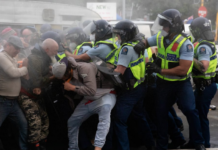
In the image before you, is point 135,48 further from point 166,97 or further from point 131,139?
point 131,139

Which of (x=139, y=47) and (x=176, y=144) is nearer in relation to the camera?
(x=139, y=47)

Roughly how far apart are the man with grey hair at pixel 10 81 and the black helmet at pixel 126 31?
1179 millimetres

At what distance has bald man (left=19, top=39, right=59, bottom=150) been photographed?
11.7 ft

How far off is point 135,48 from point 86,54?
0.78m

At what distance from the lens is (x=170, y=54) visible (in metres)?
3.52

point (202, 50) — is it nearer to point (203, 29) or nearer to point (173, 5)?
point (203, 29)

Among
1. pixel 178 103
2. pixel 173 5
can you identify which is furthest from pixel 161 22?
pixel 173 5

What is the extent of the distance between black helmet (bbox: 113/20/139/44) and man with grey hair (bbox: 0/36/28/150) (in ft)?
3.87

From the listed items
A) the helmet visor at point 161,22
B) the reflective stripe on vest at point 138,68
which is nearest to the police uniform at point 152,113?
the reflective stripe on vest at point 138,68

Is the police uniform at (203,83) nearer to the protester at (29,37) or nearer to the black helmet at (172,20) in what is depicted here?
the black helmet at (172,20)

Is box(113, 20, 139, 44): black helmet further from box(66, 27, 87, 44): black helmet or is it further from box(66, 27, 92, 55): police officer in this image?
box(66, 27, 87, 44): black helmet

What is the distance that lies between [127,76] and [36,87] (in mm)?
1089

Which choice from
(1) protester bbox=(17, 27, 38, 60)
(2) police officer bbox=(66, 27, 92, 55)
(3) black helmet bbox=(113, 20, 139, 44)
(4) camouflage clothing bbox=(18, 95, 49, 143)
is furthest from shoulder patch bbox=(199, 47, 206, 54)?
(1) protester bbox=(17, 27, 38, 60)

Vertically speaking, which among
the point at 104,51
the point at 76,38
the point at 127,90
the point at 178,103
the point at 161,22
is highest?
the point at 161,22
